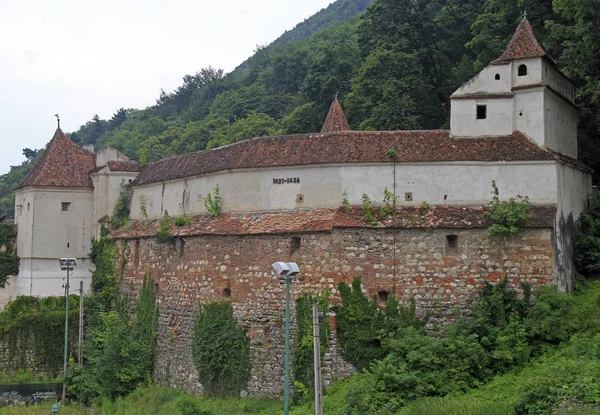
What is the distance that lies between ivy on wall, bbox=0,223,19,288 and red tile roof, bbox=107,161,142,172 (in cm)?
647

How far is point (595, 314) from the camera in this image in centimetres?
2578

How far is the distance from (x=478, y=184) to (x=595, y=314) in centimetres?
566

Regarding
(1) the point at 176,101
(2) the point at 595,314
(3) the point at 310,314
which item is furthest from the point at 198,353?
(1) the point at 176,101

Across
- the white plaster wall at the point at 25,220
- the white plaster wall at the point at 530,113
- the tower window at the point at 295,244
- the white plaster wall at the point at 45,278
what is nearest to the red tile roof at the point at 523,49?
the white plaster wall at the point at 530,113

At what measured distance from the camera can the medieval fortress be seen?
27312mm

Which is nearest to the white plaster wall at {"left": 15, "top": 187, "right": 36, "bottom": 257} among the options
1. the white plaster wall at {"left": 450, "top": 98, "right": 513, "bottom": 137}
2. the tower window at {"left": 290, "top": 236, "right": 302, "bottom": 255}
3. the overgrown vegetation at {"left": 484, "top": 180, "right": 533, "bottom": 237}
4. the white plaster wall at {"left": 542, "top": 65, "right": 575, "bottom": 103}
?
the tower window at {"left": 290, "top": 236, "right": 302, "bottom": 255}

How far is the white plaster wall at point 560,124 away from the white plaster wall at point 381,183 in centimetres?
185

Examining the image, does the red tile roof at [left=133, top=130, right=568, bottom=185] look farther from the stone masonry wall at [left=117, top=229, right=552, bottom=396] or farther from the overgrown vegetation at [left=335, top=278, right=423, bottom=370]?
the overgrown vegetation at [left=335, top=278, right=423, bottom=370]

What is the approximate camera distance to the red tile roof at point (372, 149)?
28266 millimetres

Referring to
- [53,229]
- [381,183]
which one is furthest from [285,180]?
[53,229]

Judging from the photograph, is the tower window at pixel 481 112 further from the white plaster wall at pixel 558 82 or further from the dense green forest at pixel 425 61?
the dense green forest at pixel 425 61

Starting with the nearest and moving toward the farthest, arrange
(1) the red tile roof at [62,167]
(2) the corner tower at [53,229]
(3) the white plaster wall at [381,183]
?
(3) the white plaster wall at [381,183]
(2) the corner tower at [53,229]
(1) the red tile roof at [62,167]

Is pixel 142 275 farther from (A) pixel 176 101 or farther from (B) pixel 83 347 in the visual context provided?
(A) pixel 176 101

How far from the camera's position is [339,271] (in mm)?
27812
